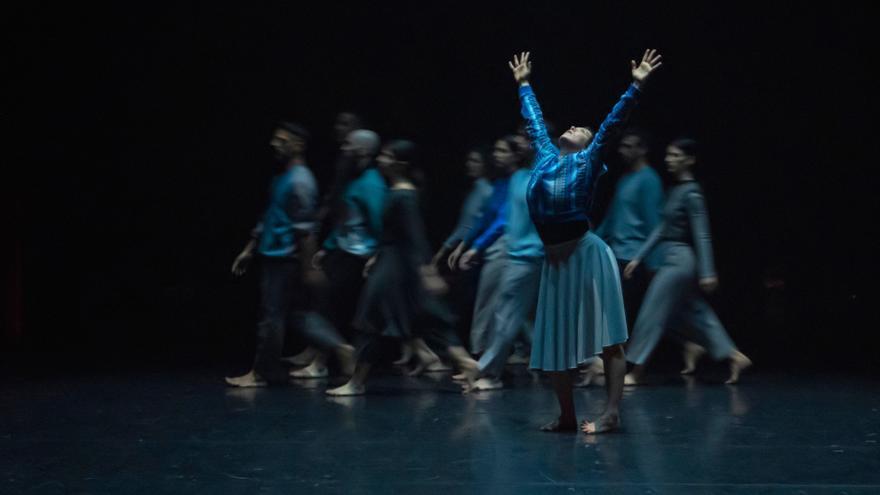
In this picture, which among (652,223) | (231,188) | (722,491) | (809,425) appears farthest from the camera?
(231,188)

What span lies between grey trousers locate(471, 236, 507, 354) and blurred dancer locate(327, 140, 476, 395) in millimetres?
763

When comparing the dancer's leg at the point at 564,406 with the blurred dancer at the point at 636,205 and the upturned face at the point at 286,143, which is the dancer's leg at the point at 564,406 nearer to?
the blurred dancer at the point at 636,205

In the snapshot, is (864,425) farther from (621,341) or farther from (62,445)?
(62,445)

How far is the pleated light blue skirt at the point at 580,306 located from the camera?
5504 millimetres

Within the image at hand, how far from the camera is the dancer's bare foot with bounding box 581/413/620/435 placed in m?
5.56

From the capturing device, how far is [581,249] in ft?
18.2

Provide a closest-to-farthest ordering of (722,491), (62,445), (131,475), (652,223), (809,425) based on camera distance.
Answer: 1. (722,491)
2. (131,475)
3. (62,445)
4. (809,425)
5. (652,223)

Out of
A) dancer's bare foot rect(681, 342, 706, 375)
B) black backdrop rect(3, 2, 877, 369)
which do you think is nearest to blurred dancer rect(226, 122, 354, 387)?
dancer's bare foot rect(681, 342, 706, 375)

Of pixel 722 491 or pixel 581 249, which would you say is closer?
pixel 722 491

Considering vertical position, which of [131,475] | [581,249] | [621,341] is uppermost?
[581,249]

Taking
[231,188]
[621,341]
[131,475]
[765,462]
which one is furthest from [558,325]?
[231,188]

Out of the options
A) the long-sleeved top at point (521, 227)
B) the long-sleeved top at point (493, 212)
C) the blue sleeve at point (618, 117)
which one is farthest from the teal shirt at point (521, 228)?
the blue sleeve at point (618, 117)

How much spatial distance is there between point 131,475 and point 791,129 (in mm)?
9572

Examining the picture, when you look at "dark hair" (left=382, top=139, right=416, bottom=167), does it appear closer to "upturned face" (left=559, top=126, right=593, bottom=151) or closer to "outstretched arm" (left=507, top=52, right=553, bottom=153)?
"outstretched arm" (left=507, top=52, right=553, bottom=153)
